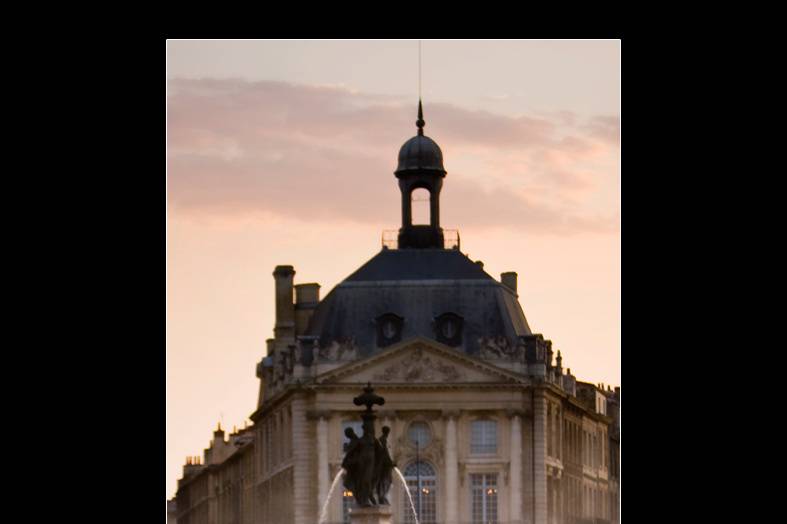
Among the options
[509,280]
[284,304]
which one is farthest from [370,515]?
[284,304]

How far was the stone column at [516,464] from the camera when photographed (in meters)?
114

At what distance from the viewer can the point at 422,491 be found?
115 meters

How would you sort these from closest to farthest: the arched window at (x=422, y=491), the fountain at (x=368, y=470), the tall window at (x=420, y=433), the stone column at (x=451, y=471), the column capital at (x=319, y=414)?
the fountain at (x=368, y=470) → the arched window at (x=422, y=491) → the stone column at (x=451, y=471) → the column capital at (x=319, y=414) → the tall window at (x=420, y=433)

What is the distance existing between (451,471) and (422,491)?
1275 mm

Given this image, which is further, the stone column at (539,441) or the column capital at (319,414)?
the stone column at (539,441)

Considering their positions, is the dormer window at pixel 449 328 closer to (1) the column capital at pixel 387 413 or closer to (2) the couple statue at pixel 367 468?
(1) the column capital at pixel 387 413

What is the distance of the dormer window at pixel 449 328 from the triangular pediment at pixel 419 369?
203 centimetres

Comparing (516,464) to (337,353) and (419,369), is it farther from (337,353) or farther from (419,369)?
(337,353)

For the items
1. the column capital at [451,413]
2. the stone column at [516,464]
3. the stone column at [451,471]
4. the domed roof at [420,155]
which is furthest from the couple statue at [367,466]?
the domed roof at [420,155]
